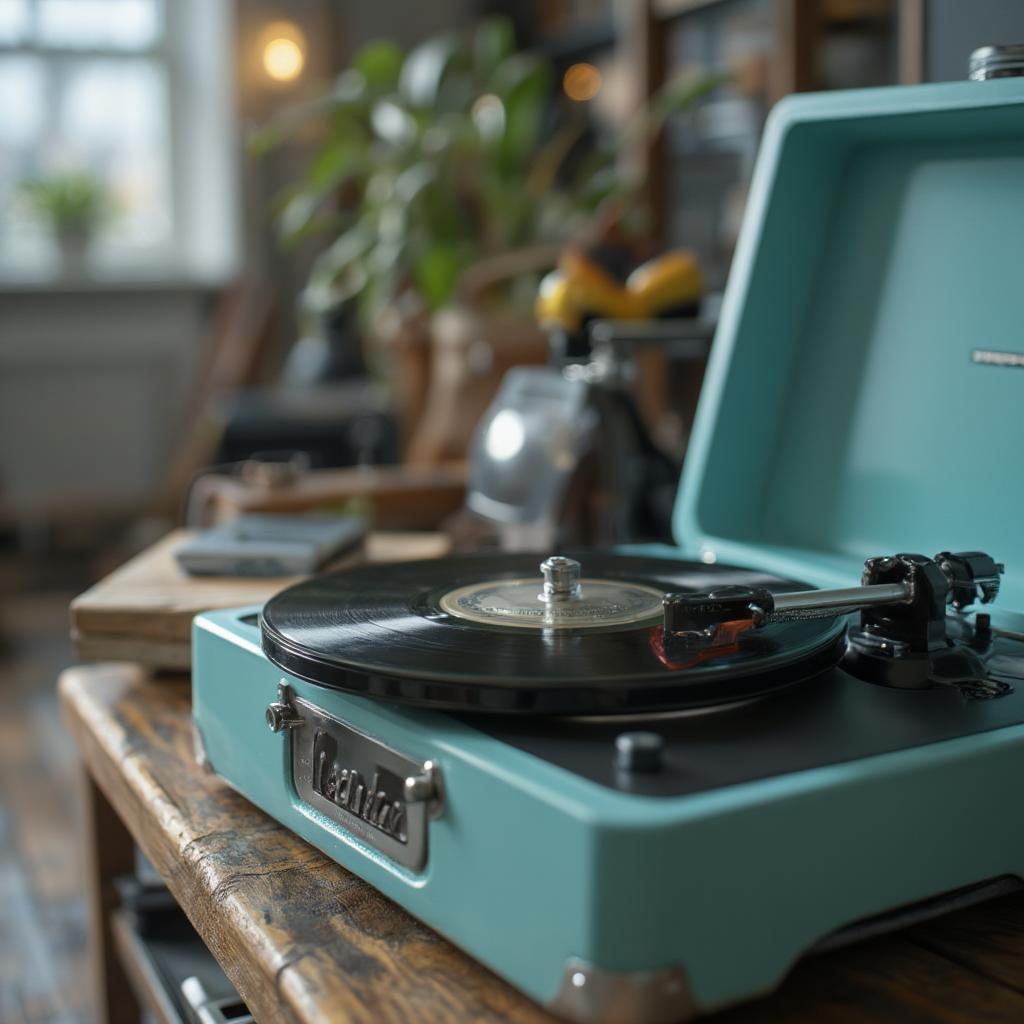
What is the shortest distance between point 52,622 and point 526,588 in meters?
3.66

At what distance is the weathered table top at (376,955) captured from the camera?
0.55 meters

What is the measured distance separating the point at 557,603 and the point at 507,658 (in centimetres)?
10

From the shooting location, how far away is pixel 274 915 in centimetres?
63

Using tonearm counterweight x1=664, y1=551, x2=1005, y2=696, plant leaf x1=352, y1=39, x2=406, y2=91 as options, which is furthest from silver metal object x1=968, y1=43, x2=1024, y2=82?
plant leaf x1=352, y1=39, x2=406, y2=91

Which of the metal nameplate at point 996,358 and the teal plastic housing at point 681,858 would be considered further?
the metal nameplate at point 996,358

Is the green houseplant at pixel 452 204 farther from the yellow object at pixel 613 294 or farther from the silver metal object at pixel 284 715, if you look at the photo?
the silver metal object at pixel 284 715

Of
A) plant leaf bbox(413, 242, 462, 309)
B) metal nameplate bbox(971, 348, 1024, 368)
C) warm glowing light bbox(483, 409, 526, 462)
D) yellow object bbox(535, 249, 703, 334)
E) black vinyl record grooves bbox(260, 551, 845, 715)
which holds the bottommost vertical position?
black vinyl record grooves bbox(260, 551, 845, 715)

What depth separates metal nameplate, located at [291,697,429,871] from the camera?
585 millimetres

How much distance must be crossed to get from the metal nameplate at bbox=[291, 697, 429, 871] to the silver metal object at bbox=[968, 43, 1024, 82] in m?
0.53

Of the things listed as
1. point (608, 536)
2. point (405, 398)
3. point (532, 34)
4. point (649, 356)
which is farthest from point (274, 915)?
point (532, 34)

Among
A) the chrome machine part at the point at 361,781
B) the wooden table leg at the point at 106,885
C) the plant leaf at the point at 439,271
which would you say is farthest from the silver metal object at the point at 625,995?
the plant leaf at the point at 439,271

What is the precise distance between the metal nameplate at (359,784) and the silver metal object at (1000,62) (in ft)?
1.74

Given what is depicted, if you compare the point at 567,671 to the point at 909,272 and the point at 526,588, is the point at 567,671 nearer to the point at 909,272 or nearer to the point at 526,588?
the point at 526,588

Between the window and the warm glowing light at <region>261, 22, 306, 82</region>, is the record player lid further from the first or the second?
the window
